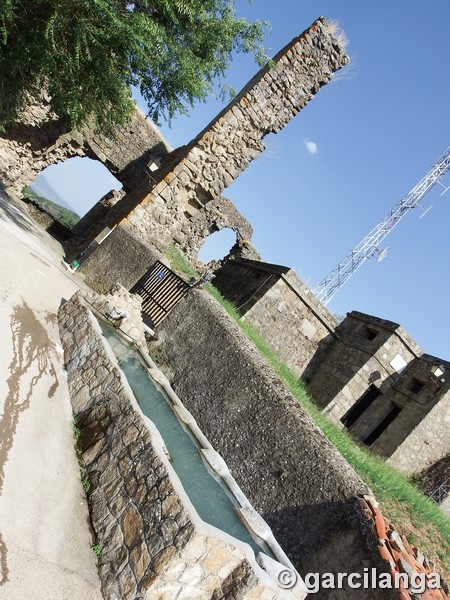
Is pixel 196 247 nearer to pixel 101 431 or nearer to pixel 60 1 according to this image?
pixel 60 1

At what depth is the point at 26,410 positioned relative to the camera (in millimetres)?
4230

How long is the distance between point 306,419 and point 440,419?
723 centimetres

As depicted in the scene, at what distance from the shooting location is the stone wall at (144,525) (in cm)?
300

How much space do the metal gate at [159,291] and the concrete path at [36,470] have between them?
2.85 metres

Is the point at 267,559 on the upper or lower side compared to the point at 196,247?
lower

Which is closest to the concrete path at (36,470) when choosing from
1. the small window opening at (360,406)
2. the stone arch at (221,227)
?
the small window opening at (360,406)

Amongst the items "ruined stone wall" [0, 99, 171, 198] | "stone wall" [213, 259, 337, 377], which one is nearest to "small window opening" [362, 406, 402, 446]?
"stone wall" [213, 259, 337, 377]

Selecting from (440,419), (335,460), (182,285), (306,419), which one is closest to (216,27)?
(182,285)

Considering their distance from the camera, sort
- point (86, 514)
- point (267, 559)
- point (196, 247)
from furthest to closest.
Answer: point (196, 247) → point (86, 514) → point (267, 559)

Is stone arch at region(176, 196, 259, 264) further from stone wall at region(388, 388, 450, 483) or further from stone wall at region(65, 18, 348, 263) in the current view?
stone wall at region(388, 388, 450, 483)

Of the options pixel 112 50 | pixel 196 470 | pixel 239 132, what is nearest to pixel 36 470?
pixel 196 470

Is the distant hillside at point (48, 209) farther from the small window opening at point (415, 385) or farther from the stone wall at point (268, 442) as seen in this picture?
the small window opening at point (415, 385)

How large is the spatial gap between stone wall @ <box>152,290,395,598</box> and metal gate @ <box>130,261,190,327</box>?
22 cm

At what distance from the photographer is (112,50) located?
23.5 ft
